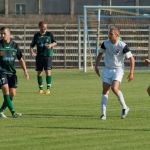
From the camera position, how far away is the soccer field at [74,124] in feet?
40.7

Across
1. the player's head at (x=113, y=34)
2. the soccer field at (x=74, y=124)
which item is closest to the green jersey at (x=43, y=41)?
the soccer field at (x=74, y=124)

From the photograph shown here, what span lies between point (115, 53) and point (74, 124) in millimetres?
2012

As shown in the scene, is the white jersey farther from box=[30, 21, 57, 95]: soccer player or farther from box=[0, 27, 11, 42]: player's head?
box=[30, 21, 57, 95]: soccer player

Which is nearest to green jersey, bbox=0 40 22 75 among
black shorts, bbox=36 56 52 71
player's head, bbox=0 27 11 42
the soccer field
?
player's head, bbox=0 27 11 42

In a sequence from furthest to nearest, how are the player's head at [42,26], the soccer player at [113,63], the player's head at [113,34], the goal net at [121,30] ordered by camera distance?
the goal net at [121,30] < the player's head at [42,26] < the soccer player at [113,63] < the player's head at [113,34]

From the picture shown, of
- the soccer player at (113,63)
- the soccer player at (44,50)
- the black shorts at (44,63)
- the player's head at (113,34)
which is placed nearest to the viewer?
the player's head at (113,34)

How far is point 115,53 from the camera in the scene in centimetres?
1634

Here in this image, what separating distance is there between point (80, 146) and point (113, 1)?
4915cm

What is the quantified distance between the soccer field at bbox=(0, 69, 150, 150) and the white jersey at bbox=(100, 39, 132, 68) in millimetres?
1136

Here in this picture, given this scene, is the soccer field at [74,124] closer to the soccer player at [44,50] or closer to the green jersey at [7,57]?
the soccer player at [44,50]

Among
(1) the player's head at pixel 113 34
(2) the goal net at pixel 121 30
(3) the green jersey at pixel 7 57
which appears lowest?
(2) the goal net at pixel 121 30

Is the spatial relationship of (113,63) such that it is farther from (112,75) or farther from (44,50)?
(44,50)

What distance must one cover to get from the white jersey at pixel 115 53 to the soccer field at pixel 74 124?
3.73 ft

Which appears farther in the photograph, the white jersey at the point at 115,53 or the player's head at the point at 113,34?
the white jersey at the point at 115,53
